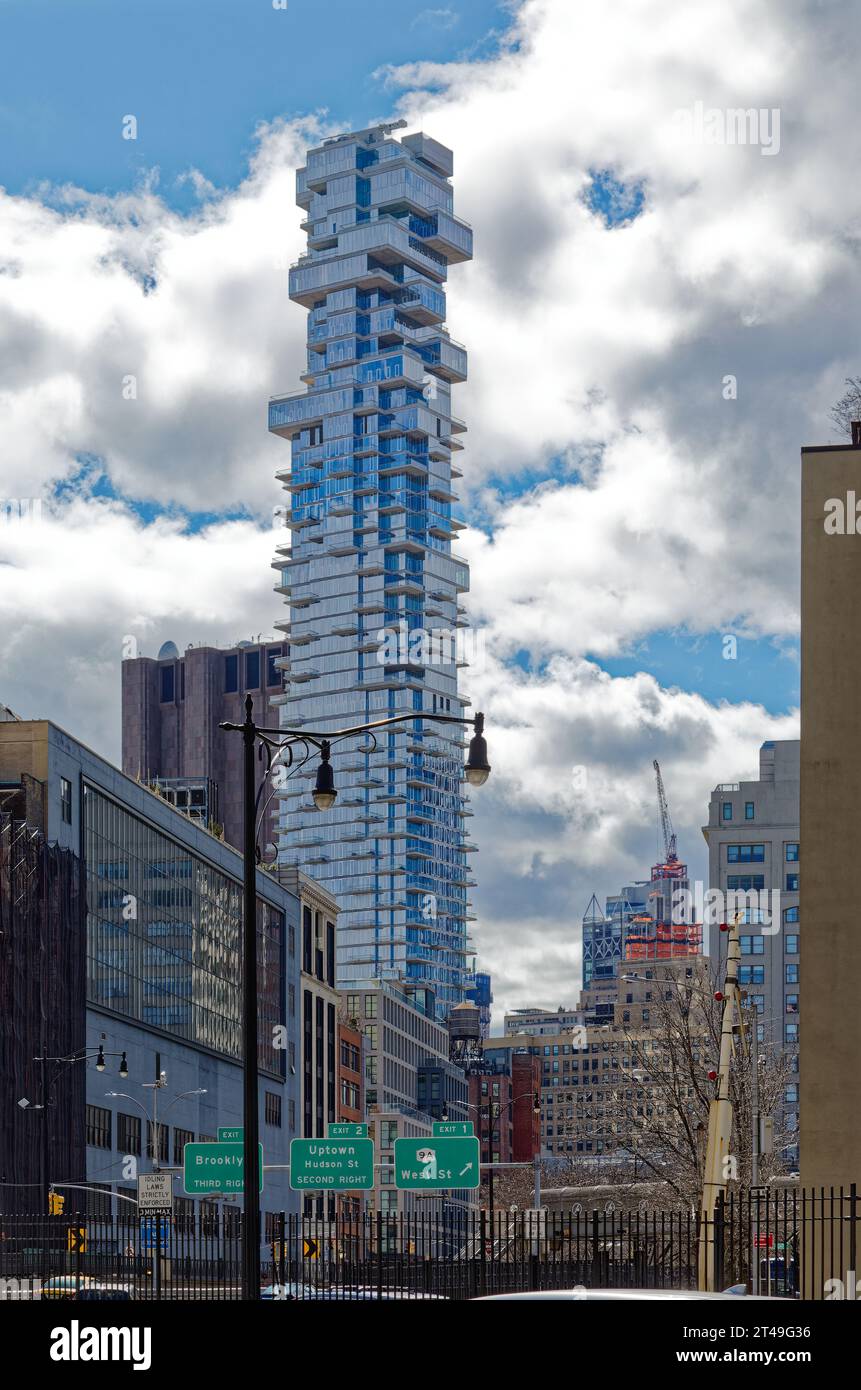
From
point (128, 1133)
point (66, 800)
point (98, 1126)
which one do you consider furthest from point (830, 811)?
point (128, 1133)

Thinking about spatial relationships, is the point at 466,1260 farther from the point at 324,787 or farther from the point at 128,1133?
the point at 128,1133

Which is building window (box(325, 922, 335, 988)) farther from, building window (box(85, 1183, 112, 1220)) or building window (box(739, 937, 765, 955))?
building window (box(85, 1183, 112, 1220))

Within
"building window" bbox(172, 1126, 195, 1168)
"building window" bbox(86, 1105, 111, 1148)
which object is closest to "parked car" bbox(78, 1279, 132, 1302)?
"building window" bbox(86, 1105, 111, 1148)

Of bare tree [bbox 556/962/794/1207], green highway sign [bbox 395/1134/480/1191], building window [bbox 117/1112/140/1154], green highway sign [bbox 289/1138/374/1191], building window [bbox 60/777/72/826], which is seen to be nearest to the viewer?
green highway sign [bbox 289/1138/374/1191]

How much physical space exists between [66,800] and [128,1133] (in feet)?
67.0

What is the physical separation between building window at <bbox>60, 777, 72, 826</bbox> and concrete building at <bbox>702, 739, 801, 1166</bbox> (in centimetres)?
7925

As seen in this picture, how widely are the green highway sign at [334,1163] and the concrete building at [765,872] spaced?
124293mm

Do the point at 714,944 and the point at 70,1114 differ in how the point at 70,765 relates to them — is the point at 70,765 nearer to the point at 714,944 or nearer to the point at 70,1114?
the point at 70,1114

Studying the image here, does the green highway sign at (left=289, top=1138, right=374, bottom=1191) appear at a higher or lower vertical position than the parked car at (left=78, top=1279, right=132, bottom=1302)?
higher

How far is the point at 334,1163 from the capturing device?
51.9m

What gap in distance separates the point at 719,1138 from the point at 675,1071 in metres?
31.6

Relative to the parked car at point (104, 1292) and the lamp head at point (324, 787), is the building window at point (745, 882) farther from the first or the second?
the lamp head at point (324, 787)

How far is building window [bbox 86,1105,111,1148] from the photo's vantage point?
108 meters
